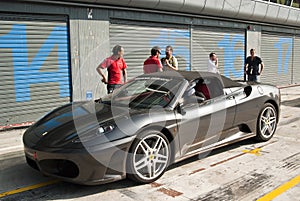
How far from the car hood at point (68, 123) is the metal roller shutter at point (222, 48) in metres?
7.98

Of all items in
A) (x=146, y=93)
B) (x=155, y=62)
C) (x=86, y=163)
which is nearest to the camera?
(x=86, y=163)

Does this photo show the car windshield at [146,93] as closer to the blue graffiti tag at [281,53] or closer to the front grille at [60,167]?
the front grille at [60,167]

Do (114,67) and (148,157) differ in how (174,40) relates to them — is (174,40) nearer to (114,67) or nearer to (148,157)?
(114,67)

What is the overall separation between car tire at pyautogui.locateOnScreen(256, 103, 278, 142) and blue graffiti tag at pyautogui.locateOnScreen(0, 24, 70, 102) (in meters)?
5.14

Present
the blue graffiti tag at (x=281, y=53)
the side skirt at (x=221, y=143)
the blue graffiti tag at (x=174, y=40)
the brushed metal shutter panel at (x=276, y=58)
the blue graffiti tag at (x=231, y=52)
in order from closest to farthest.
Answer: the side skirt at (x=221, y=143) → the blue graffiti tag at (x=174, y=40) → the blue graffiti tag at (x=231, y=52) → the brushed metal shutter panel at (x=276, y=58) → the blue graffiti tag at (x=281, y=53)

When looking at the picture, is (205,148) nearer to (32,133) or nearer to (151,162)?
(151,162)

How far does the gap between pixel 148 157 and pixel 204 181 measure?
777 millimetres

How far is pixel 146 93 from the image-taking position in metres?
4.40

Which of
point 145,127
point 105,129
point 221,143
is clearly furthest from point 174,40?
point 105,129

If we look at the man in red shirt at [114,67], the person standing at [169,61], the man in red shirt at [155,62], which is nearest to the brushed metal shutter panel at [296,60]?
the person standing at [169,61]

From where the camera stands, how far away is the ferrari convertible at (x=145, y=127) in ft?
11.1

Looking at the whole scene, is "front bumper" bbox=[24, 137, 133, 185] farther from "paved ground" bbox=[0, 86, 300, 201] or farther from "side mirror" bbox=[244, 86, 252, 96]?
"side mirror" bbox=[244, 86, 252, 96]

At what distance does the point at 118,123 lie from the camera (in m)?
3.61

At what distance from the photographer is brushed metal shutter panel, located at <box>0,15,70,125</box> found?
23.6ft
